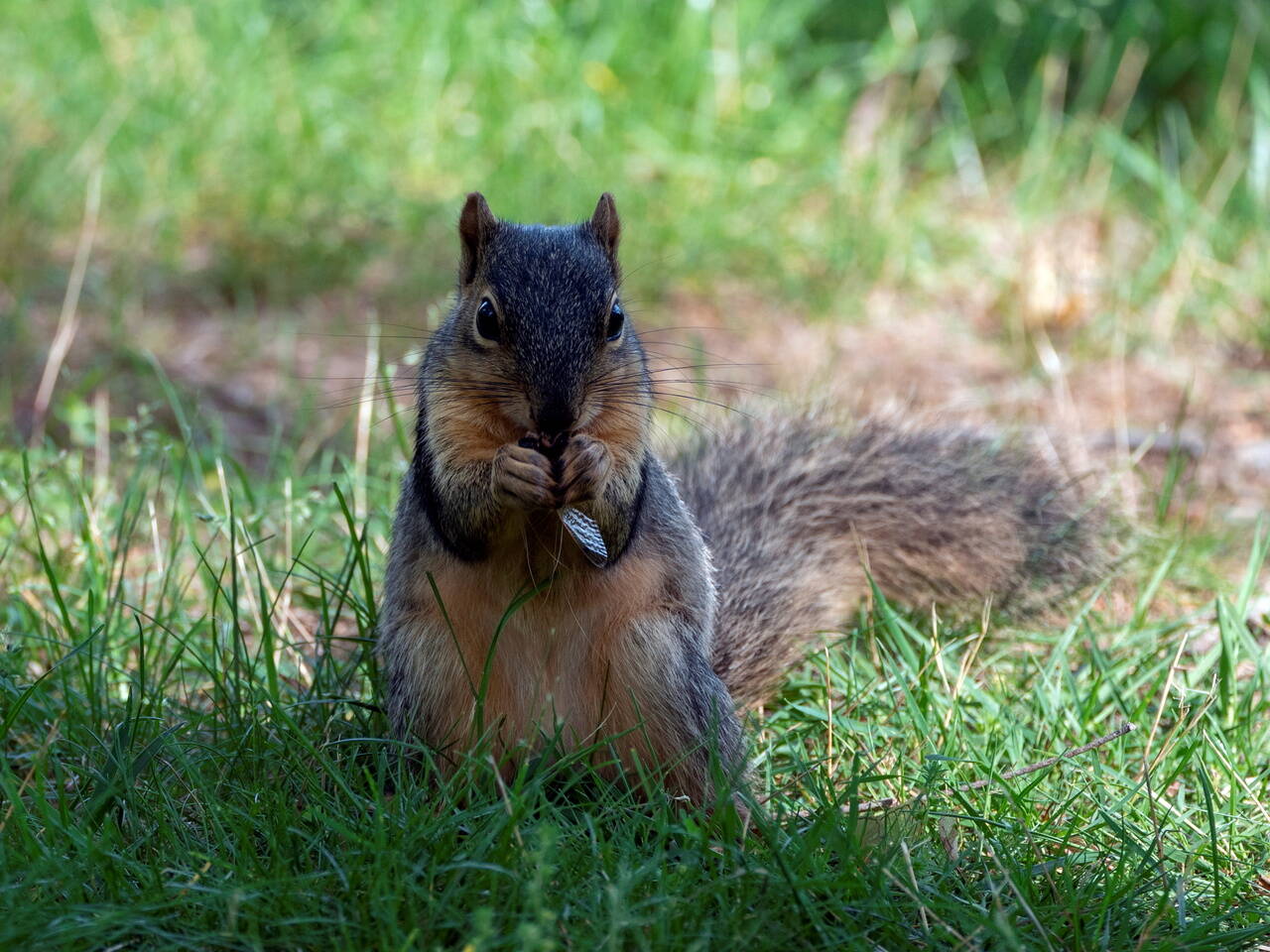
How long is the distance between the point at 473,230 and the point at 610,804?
0.91 m

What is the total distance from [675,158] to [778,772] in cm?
318

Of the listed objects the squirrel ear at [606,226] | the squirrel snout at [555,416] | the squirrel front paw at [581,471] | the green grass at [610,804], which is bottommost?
the green grass at [610,804]

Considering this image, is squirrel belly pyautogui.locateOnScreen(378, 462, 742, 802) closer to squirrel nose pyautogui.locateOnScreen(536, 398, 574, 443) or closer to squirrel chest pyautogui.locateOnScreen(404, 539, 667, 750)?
squirrel chest pyautogui.locateOnScreen(404, 539, 667, 750)

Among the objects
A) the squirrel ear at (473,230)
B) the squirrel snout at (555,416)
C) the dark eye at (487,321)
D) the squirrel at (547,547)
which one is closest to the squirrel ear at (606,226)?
the squirrel at (547,547)

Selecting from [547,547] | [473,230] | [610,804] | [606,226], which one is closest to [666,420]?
[606,226]

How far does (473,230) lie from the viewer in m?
2.23

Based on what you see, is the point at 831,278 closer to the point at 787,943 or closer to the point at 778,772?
the point at 778,772

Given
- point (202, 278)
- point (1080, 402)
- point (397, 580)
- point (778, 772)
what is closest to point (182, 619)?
point (397, 580)

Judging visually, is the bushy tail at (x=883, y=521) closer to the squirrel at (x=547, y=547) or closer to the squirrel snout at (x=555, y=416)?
the squirrel at (x=547, y=547)

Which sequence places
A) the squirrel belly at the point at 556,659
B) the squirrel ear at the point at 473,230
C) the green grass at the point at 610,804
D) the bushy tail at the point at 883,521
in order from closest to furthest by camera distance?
the green grass at the point at 610,804, the squirrel belly at the point at 556,659, the squirrel ear at the point at 473,230, the bushy tail at the point at 883,521

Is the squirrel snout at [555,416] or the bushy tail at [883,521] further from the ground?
the squirrel snout at [555,416]

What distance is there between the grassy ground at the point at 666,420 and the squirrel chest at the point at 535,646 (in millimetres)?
110

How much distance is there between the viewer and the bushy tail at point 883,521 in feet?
8.73

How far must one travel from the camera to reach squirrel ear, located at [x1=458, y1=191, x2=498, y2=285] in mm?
2199
